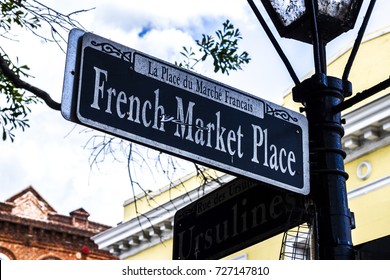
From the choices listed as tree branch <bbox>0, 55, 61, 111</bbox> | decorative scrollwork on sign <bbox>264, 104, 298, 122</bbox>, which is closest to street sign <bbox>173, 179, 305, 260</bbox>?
decorative scrollwork on sign <bbox>264, 104, 298, 122</bbox>

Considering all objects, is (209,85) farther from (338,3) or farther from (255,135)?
(338,3)

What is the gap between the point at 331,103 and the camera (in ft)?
10.4

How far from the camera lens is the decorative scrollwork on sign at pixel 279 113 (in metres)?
3.02

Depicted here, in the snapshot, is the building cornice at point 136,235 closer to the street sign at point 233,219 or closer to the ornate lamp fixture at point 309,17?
the street sign at point 233,219

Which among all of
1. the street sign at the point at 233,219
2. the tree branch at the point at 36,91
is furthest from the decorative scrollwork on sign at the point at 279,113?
the tree branch at the point at 36,91

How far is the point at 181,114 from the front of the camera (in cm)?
278

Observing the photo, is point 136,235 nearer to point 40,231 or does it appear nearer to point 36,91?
point 40,231

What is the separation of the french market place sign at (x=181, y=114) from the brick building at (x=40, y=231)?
2549 cm

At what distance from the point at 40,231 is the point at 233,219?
25828 mm

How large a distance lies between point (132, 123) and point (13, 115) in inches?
211

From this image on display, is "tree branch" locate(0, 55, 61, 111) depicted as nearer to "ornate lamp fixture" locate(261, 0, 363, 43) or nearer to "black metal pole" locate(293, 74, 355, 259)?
"ornate lamp fixture" locate(261, 0, 363, 43)

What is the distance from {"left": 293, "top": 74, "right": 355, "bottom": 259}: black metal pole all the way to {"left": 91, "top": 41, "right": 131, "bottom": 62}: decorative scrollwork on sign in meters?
0.85

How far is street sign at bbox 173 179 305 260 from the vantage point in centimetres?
315

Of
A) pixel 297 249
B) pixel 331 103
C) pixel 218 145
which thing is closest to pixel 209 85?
pixel 218 145
